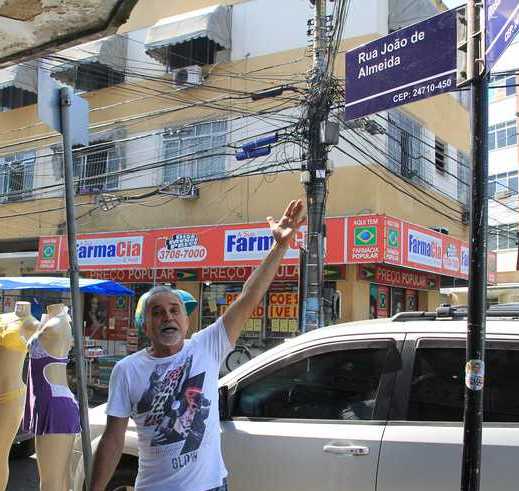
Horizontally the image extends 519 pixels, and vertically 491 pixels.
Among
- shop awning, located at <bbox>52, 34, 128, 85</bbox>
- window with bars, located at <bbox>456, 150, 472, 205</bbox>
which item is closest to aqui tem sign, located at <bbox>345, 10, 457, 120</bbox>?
shop awning, located at <bbox>52, 34, 128, 85</bbox>

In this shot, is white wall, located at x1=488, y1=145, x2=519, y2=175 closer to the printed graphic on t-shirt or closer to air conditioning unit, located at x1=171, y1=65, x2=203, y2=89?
air conditioning unit, located at x1=171, y1=65, x2=203, y2=89

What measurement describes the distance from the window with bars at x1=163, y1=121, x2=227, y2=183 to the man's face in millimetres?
13445

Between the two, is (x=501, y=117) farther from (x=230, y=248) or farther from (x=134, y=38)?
(x=230, y=248)

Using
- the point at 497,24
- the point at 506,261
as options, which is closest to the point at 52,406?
the point at 497,24

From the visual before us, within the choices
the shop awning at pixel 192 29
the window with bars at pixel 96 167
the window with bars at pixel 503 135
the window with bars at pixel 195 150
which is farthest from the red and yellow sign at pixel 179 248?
the window with bars at pixel 503 135

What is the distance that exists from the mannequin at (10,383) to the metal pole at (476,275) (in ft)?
12.2

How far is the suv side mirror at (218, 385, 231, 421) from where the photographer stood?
3619mm

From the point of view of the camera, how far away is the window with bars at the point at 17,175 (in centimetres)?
1994

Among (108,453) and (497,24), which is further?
(497,24)

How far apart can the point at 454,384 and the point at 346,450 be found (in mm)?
659

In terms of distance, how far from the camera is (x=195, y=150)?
16766 mm

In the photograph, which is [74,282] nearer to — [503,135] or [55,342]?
[55,342]

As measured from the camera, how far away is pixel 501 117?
34000 millimetres

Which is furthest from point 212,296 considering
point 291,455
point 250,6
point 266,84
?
point 291,455
